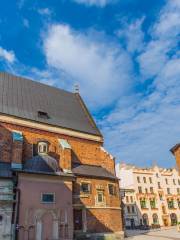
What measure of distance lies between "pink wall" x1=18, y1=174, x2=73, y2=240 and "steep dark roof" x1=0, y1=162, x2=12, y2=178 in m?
0.97

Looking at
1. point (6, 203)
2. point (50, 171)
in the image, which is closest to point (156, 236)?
point (50, 171)

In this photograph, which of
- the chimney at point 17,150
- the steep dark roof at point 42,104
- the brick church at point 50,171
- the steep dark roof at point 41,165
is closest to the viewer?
the brick church at point 50,171

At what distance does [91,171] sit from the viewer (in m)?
24.0

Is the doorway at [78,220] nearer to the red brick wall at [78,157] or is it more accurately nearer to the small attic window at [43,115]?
the red brick wall at [78,157]

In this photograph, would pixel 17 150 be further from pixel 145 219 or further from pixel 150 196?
pixel 150 196

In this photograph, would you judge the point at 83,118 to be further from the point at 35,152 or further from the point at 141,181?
the point at 141,181

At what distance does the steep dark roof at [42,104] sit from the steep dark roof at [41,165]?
4531 millimetres

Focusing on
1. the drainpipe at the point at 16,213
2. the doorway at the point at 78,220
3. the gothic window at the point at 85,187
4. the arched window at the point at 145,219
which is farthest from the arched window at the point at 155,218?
the drainpipe at the point at 16,213

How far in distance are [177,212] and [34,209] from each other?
3805cm

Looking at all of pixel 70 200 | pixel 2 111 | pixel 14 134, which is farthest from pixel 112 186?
pixel 2 111

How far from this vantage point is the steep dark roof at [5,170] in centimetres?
1880

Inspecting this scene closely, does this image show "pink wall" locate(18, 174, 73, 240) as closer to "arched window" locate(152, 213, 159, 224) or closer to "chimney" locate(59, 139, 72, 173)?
"chimney" locate(59, 139, 72, 173)

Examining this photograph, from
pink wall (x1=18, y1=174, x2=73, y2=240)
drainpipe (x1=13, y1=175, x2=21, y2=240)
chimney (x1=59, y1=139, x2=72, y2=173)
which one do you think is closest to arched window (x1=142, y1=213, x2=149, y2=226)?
chimney (x1=59, y1=139, x2=72, y2=173)

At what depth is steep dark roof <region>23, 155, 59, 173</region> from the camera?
65.9ft
